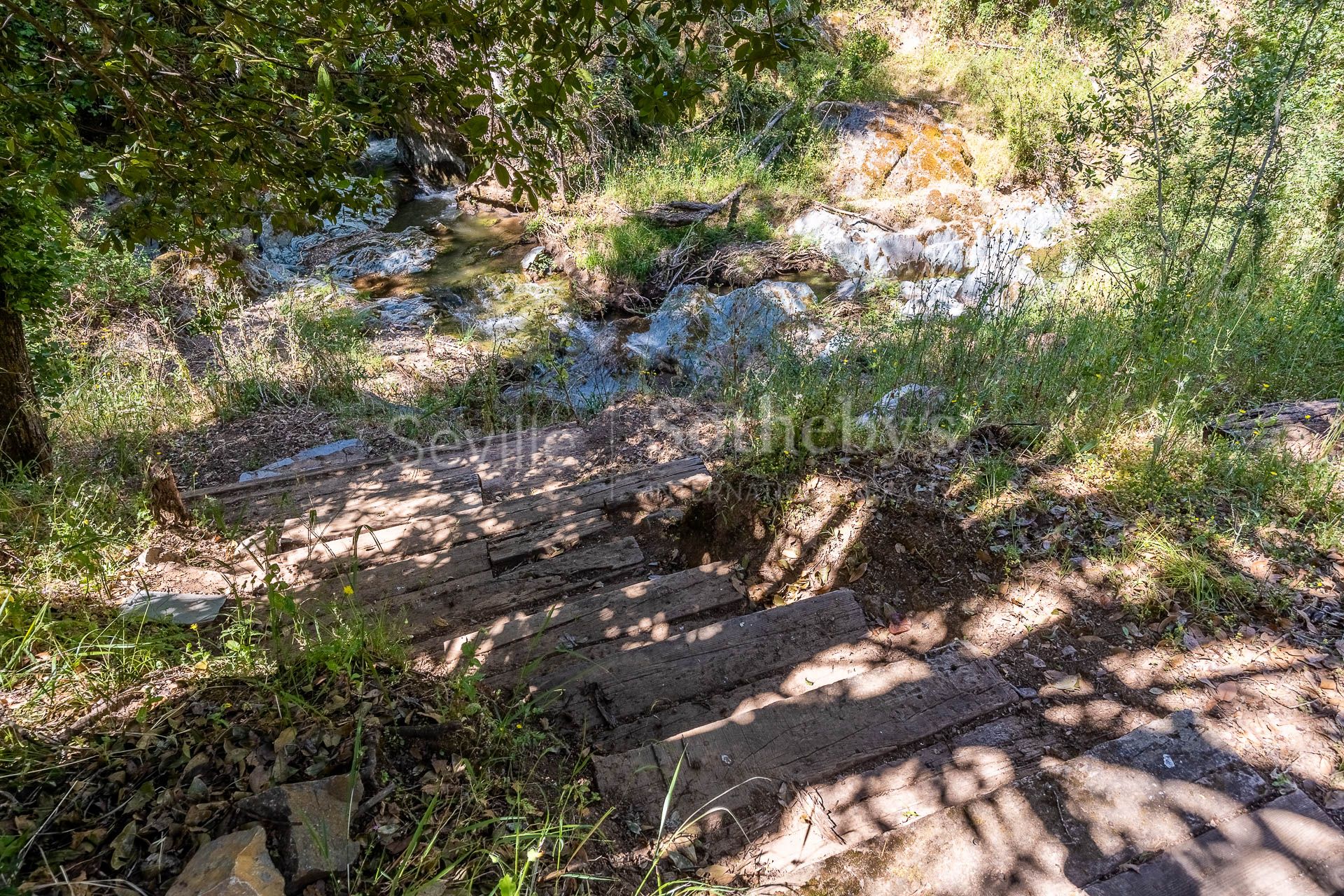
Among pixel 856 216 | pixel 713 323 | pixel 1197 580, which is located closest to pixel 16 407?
pixel 1197 580

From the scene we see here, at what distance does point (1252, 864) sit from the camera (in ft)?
4.91

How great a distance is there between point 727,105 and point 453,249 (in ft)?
19.9

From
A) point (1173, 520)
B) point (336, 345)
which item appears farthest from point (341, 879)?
point (336, 345)

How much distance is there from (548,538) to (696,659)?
1191 mm

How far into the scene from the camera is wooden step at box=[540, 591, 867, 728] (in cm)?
248

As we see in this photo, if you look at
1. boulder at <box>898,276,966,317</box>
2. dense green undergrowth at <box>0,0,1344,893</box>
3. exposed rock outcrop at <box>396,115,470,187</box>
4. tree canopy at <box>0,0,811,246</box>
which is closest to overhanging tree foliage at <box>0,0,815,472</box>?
tree canopy at <box>0,0,811,246</box>

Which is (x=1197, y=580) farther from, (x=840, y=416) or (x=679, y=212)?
(x=679, y=212)

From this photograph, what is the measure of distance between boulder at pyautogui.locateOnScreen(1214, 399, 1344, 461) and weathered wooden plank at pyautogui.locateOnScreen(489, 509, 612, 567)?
3.40m

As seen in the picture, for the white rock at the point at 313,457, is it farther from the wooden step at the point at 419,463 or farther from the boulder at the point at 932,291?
the boulder at the point at 932,291

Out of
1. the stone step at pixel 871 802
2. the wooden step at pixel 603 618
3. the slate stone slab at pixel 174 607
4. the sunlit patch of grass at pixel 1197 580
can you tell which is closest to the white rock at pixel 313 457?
the slate stone slab at pixel 174 607

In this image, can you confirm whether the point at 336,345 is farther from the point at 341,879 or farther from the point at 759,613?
the point at 341,879

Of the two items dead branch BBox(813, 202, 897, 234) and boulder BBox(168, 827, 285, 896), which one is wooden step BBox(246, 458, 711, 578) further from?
dead branch BBox(813, 202, 897, 234)

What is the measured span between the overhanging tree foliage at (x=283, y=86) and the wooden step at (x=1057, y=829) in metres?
2.06

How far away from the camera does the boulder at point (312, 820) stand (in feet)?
5.08
